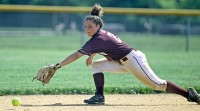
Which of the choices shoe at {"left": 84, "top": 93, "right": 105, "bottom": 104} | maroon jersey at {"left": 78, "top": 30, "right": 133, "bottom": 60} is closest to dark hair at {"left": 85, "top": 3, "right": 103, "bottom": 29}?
maroon jersey at {"left": 78, "top": 30, "right": 133, "bottom": 60}

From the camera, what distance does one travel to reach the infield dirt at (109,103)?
20.8 feet

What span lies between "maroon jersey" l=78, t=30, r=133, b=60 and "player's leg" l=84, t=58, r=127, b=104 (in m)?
0.17

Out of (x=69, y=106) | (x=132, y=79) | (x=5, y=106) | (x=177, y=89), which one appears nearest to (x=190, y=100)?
(x=177, y=89)

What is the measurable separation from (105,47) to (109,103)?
32.5 inches

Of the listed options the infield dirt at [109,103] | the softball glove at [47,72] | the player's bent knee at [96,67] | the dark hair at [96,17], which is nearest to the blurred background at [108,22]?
the infield dirt at [109,103]

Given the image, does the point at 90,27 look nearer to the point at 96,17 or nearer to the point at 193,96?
the point at 96,17

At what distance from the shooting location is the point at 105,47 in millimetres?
6617

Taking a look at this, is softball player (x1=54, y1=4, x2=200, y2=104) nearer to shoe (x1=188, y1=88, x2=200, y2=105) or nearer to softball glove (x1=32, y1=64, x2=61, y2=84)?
shoe (x1=188, y1=88, x2=200, y2=105)

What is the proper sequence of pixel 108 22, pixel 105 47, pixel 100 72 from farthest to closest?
pixel 108 22
pixel 100 72
pixel 105 47

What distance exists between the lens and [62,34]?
880 inches

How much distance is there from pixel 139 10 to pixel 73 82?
852cm

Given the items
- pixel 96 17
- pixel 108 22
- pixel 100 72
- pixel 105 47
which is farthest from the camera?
pixel 108 22

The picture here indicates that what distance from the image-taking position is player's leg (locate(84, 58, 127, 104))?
6.80m

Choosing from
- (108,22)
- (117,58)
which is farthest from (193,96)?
(108,22)
